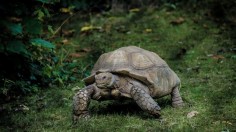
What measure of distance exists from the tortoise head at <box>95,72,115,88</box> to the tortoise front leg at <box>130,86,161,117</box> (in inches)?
10.0

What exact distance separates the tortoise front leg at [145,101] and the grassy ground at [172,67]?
0.12 m

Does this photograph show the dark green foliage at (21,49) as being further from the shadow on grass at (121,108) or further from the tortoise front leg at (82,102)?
the shadow on grass at (121,108)

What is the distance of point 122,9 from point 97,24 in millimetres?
1094

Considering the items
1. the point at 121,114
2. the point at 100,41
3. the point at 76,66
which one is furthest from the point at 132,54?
the point at 100,41

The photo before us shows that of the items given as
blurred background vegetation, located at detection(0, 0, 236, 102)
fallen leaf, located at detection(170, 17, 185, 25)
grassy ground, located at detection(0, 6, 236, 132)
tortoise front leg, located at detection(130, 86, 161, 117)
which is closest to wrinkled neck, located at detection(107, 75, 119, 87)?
tortoise front leg, located at detection(130, 86, 161, 117)

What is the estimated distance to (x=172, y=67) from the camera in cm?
809

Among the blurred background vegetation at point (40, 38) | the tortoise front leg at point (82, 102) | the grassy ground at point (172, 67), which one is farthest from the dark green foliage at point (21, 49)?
the tortoise front leg at point (82, 102)

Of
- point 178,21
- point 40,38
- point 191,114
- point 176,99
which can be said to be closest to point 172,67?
point 176,99

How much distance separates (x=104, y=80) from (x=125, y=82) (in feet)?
0.87

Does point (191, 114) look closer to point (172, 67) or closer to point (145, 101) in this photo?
point (145, 101)

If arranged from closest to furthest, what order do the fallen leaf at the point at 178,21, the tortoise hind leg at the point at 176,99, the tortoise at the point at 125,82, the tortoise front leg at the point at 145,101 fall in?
1. the tortoise front leg at the point at 145,101
2. the tortoise at the point at 125,82
3. the tortoise hind leg at the point at 176,99
4. the fallen leaf at the point at 178,21

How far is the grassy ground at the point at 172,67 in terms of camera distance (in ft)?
17.4

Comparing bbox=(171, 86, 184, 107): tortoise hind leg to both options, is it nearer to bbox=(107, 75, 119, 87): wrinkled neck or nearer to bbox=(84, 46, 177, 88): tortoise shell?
bbox=(84, 46, 177, 88): tortoise shell

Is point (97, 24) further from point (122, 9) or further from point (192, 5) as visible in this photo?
point (192, 5)
